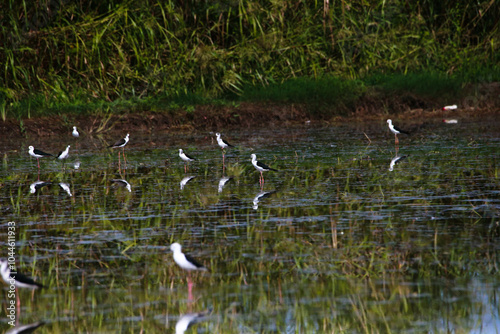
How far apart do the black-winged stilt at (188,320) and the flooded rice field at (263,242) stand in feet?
0.05

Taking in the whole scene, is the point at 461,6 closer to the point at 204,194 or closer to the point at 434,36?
the point at 434,36

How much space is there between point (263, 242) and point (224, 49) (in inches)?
514

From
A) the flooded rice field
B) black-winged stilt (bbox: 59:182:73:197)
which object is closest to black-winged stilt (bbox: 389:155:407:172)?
the flooded rice field

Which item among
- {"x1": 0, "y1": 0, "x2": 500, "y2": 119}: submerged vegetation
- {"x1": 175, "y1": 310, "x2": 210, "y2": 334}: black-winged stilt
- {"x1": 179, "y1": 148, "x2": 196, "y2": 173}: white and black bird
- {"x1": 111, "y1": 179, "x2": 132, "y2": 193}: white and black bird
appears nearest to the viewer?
{"x1": 175, "y1": 310, "x2": 210, "y2": 334}: black-winged stilt

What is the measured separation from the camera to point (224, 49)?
1977cm

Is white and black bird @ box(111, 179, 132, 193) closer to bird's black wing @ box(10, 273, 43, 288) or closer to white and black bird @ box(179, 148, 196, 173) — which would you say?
white and black bird @ box(179, 148, 196, 173)

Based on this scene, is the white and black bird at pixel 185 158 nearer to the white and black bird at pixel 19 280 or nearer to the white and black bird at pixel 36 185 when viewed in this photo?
the white and black bird at pixel 36 185

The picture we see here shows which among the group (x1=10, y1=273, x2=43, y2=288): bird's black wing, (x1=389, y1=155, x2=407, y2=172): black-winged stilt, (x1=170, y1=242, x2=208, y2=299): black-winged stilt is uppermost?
(x1=389, y1=155, x2=407, y2=172): black-winged stilt

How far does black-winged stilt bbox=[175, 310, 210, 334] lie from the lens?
4.99 meters

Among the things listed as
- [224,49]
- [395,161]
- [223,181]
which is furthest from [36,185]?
[224,49]

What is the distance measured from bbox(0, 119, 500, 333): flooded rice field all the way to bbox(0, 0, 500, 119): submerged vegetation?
5313mm

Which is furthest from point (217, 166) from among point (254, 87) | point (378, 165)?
point (254, 87)

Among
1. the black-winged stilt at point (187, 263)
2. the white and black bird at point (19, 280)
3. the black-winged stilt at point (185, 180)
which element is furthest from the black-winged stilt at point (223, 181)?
the white and black bird at point (19, 280)

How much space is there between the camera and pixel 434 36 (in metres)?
22.3
